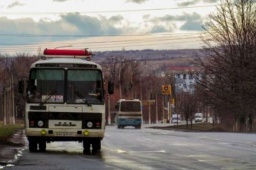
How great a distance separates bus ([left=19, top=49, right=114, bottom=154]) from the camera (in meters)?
22.0

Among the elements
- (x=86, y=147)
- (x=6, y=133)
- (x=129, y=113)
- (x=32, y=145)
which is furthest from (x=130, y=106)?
(x=32, y=145)

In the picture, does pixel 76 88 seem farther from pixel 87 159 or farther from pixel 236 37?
pixel 236 37

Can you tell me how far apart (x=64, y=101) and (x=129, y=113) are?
4241 centimetres

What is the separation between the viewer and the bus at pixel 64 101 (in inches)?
865

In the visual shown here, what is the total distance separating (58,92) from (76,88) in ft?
2.09

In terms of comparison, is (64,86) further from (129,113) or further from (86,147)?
(129,113)

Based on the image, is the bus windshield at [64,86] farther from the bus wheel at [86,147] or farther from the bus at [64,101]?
the bus wheel at [86,147]

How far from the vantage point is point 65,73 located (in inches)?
888

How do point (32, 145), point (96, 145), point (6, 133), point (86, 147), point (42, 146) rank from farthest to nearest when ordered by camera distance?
point (6, 133), point (86, 147), point (42, 146), point (96, 145), point (32, 145)

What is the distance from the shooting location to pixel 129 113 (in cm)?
6431

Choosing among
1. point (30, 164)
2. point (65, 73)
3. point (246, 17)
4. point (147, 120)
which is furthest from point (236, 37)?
point (147, 120)

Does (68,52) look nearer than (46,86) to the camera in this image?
No

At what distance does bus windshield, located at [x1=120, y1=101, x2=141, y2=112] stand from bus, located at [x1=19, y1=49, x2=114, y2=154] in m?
41.0

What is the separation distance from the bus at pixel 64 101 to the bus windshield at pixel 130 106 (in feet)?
135
